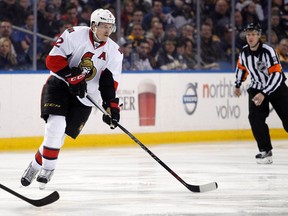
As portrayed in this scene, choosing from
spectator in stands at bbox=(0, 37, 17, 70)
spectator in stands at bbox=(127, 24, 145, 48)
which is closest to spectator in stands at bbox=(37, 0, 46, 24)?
spectator in stands at bbox=(0, 37, 17, 70)

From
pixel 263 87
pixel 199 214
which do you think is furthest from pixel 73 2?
pixel 199 214

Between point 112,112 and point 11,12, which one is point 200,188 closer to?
point 112,112

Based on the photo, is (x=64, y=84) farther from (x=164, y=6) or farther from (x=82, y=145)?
(x=164, y=6)

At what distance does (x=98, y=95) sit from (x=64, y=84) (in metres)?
0.28

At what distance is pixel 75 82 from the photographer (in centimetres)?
575

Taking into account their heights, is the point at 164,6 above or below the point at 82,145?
above

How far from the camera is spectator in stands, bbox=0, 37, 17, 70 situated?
928cm

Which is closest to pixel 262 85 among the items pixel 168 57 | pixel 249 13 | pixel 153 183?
pixel 153 183

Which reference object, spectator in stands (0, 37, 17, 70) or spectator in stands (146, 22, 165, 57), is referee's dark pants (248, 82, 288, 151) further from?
spectator in stands (146, 22, 165, 57)

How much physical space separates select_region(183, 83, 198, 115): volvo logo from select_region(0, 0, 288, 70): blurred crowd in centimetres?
37

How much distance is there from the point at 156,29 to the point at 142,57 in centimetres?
43

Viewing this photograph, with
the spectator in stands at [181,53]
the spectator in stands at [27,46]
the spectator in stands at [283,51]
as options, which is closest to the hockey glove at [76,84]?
the spectator in stands at [27,46]

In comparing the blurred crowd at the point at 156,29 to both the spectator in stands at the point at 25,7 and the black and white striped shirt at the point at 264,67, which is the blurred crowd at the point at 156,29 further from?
the black and white striped shirt at the point at 264,67

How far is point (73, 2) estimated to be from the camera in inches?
394
